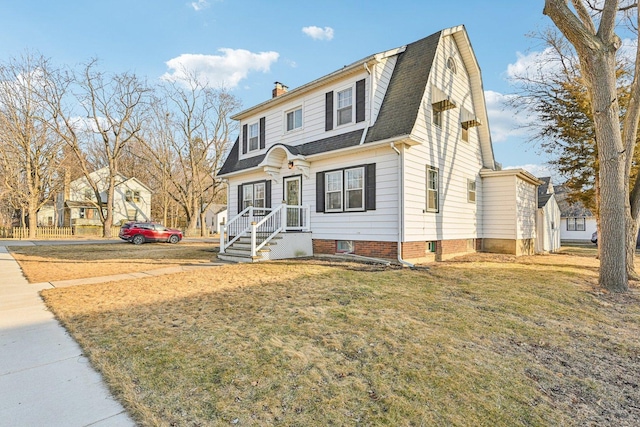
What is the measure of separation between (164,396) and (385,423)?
1823 mm

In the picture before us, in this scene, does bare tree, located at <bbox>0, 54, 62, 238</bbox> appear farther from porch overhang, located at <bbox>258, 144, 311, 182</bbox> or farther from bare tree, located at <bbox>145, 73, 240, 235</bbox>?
porch overhang, located at <bbox>258, 144, 311, 182</bbox>

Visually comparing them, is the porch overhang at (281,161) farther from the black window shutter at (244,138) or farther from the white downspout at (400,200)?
the white downspout at (400,200)

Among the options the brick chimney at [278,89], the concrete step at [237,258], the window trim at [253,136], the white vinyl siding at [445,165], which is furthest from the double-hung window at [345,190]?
the brick chimney at [278,89]

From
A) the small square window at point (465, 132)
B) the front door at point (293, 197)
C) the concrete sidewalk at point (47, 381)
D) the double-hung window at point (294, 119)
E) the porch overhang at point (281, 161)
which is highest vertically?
the double-hung window at point (294, 119)

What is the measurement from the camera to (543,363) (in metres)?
3.66

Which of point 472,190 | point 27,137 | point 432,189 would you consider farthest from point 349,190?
point 27,137

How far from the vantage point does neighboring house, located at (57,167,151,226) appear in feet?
124

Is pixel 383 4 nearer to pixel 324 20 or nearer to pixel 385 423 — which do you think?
pixel 324 20

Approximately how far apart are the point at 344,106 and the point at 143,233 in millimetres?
16492

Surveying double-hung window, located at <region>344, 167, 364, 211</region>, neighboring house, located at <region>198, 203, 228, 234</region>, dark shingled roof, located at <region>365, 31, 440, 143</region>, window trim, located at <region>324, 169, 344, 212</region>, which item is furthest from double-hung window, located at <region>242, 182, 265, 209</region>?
neighboring house, located at <region>198, 203, 228, 234</region>

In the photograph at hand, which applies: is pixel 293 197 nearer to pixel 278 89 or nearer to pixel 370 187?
pixel 370 187

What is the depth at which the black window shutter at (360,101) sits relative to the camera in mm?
10672

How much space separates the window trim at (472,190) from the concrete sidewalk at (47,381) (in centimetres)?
1302

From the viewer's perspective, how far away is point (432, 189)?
11.0 m
